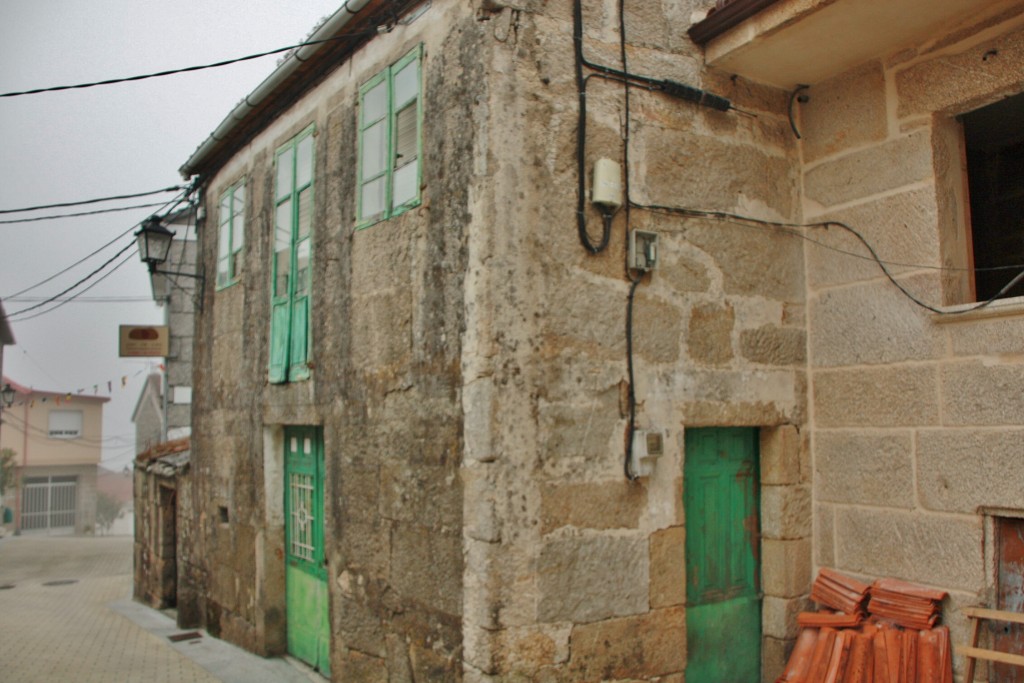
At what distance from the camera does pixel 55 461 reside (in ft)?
106

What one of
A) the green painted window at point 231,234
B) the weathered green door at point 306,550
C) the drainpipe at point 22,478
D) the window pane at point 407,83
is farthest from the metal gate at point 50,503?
the window pane at point 407,83

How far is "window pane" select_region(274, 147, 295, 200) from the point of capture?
6.77m

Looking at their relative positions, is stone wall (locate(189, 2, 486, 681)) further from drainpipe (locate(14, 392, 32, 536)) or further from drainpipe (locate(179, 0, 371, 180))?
drainpipe (locate(14, 392, 32, 536))

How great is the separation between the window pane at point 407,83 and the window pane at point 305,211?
4.99ft

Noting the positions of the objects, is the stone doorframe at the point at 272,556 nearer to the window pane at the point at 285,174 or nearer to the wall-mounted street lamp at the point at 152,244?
the window pane at the point at 285,174

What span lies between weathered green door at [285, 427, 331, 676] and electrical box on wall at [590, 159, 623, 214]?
3328mm

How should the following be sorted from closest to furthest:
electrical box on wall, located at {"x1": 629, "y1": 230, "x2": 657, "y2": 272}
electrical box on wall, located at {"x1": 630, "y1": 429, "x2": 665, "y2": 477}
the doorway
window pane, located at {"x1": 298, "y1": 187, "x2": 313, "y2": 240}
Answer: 1. the doorway
2. electrical box on wall, located at {"x1": 630, "y1": 429, "x2": 665, "y2": 477}
3. electrical box on wall, located at {"x1": 629, "y1": 230, "x2": 657, "y2": 272}
4. window pane, located at {"x1": 298, "y1": 187, "x2": 313, "y2": 240}

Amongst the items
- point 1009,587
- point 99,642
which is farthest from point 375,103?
point 99,642

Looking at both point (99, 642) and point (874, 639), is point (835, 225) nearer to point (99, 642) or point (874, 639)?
point (874, 639)

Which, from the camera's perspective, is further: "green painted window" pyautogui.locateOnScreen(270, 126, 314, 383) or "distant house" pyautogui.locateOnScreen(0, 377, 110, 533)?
"distant house" pyautogui.locateOnScreen(0, 377, 110, 533)

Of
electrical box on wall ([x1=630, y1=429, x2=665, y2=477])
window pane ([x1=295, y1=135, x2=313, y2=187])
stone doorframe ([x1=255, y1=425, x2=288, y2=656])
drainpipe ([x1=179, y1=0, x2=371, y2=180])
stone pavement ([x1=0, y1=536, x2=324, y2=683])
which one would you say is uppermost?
drainpipe ([x1=179, y1=0, x2=371, y2=180])

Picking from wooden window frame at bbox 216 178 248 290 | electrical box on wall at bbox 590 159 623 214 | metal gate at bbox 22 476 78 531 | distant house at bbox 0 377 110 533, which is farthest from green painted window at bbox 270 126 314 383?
metal gate at bbox 22 476 78 531

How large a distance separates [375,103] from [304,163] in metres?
1.39

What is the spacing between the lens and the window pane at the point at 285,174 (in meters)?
6.77
